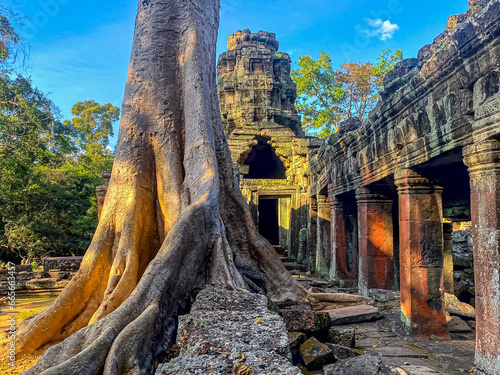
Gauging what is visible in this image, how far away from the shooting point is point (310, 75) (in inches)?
951

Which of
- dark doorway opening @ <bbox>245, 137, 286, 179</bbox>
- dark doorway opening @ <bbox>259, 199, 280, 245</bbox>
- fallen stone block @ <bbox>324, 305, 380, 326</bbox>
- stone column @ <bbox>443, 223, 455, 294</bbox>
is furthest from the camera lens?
dark doorway opening @ <bbox>259, 199, 280, 245</bbox>

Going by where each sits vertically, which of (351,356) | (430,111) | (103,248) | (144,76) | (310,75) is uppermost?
(310,75)

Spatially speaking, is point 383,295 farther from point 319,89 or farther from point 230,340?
point 319,89

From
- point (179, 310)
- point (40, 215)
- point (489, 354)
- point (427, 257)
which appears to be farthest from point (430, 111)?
point (40, 215)

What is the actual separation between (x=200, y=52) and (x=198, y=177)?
187 cm

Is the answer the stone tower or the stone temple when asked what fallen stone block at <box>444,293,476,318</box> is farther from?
the stone tower

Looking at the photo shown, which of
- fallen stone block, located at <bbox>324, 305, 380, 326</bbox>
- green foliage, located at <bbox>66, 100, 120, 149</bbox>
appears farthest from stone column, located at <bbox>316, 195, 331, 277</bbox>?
green foliage, located at <bbox>66, 100, 120, 149</bbox>

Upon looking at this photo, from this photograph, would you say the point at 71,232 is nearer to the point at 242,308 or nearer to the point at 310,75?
the point at 242,308

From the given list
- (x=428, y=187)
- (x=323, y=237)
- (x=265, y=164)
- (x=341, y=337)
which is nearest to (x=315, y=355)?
(x=341, y=337)

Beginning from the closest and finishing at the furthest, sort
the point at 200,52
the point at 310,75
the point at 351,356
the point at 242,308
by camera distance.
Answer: the point at 242,308
the point at 351,356
the point at 200,52
the point at 310,75

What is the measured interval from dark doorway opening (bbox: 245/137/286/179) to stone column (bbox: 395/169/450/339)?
1375 cm

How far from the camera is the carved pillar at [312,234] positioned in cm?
1085

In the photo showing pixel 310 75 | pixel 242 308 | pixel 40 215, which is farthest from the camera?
pixel 310 75

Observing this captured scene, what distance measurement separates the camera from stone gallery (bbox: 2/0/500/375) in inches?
83.0
